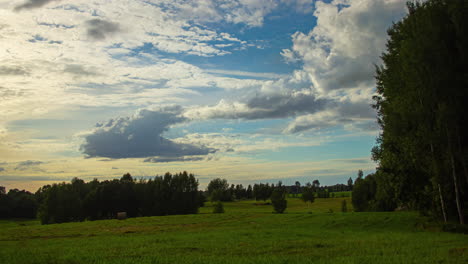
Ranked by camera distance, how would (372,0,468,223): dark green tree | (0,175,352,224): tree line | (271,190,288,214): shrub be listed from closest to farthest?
(372,0,468,223): dark green tree
(271,190,288,214): shrub
(0,175,352,224): tree line

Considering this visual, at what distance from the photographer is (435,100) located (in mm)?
29656

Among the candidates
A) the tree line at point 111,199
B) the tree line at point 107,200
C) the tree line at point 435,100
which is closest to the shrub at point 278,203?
the tree line at point 111,199

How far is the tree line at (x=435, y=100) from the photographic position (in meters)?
29.1

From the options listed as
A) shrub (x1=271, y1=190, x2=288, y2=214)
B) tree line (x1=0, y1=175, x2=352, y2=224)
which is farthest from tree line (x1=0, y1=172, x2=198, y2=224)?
shrub (x1=271, y1=190, x2=288, y2=214)

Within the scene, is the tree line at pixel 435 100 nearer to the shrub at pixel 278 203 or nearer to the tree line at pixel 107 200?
the shrub at pixel 278 203

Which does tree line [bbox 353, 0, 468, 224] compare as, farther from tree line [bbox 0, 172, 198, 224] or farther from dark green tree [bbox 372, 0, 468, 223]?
tree line [bbox 0, 172, 198, 224]

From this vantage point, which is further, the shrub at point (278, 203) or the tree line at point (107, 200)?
the tree line at point (107, 200)

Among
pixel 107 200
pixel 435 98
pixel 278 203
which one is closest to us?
pixel 435 98

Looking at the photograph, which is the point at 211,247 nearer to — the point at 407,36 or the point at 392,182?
the point at 392,182

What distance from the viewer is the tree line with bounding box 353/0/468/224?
29.1m

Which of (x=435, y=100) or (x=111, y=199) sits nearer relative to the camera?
(x=435, y=100)

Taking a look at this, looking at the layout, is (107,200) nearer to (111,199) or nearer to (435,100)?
(111,199)

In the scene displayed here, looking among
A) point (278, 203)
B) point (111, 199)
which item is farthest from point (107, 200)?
point (278, 203)

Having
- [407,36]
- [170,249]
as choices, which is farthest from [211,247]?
[407,36]
